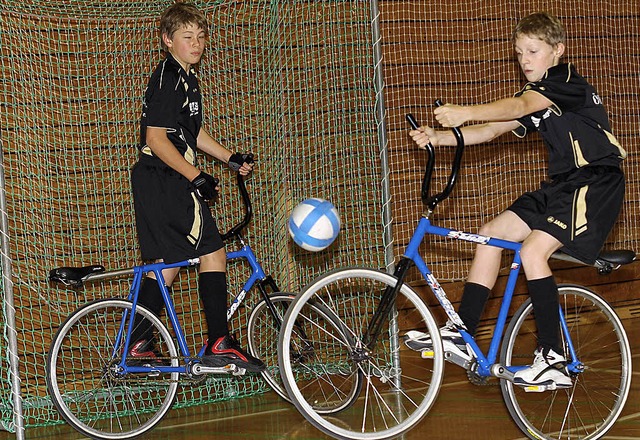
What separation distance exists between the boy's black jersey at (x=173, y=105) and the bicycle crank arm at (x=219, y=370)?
1.09 meters

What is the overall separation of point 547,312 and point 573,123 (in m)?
0.89

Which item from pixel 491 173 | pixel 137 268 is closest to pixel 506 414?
pixel 137 268

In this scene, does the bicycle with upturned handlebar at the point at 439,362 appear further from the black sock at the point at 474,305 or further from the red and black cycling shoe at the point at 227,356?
the red and black cycling shoe at the point at 227,356

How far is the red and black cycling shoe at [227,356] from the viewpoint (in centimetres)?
475

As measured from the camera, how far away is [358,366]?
4191mm

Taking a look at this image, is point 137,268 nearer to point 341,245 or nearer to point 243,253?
point 243,253

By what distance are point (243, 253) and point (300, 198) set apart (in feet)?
4.26

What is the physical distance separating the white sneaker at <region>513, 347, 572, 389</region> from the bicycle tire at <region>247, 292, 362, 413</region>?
0.94m

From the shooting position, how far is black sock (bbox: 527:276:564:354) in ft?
13.9

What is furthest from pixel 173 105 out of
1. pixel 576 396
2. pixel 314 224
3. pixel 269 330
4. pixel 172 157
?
pixel 576 396

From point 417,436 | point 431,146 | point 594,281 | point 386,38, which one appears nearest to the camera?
point 431,146

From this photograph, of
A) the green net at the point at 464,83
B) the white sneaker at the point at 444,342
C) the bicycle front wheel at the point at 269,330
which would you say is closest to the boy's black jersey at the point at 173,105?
the bicycle front wheel at the point at 269,330

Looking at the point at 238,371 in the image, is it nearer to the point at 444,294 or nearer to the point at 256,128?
the point at 444,294

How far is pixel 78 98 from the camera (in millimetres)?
5703
